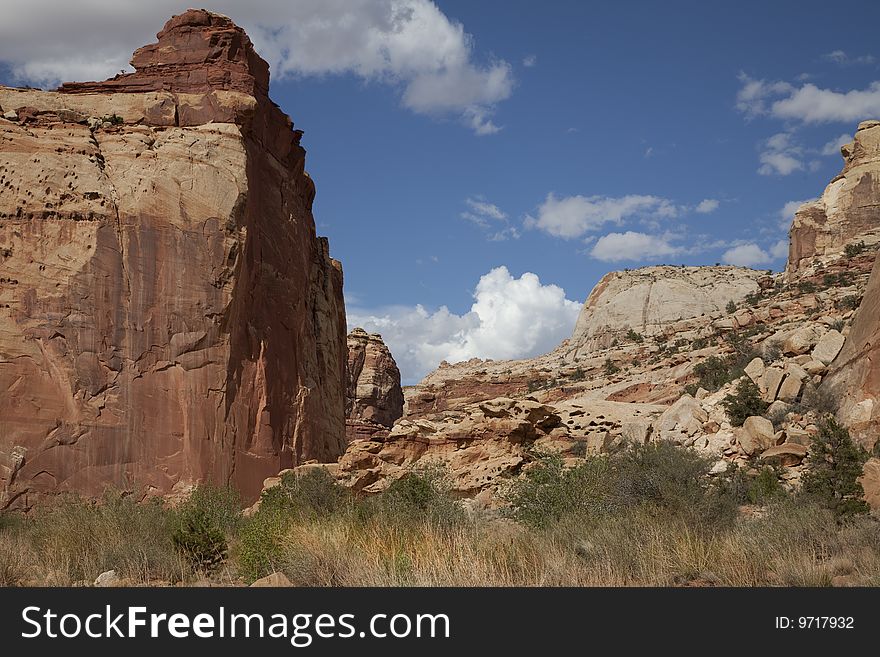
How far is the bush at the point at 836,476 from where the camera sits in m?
13.9

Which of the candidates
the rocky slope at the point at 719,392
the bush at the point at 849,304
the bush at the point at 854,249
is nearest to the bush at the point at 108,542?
the rocky slope at the point at 719,392

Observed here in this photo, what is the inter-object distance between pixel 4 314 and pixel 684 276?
90535 millimetres

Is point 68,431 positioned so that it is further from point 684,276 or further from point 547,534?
point 684,276

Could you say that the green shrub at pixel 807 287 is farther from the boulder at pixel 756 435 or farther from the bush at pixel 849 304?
the boulder at pixel 756 435

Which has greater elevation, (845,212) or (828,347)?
(845,212)

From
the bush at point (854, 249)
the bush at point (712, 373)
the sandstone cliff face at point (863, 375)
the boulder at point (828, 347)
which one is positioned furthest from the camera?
the bush at point (854, 249)

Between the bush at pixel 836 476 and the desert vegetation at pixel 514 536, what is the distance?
35mm

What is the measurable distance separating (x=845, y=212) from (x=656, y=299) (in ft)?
111

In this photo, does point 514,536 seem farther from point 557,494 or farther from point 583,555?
Result: point 557,494

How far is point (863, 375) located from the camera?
63.9ft

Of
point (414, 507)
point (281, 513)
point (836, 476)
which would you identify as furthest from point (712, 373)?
point (281, 513)

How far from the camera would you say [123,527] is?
12844 millimetres

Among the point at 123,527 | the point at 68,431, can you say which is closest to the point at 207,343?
the point at 68,431

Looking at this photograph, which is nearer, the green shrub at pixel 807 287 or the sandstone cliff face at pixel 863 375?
the sandstone cliff face at pixel 863 375
